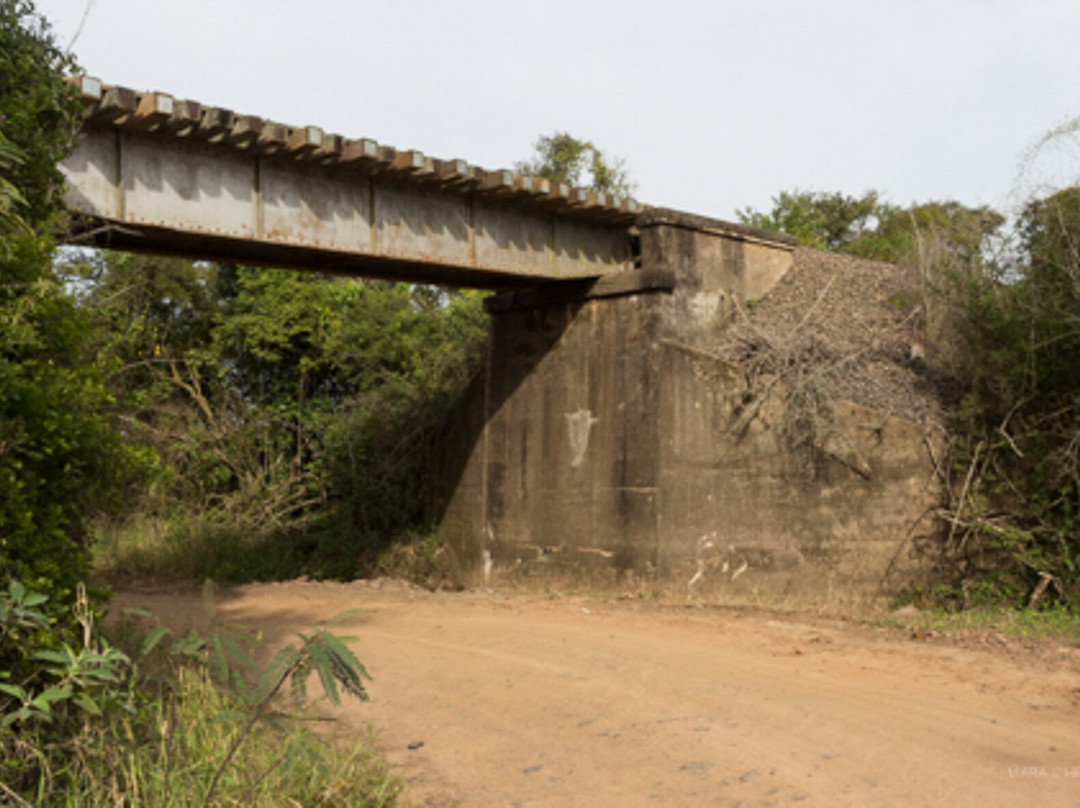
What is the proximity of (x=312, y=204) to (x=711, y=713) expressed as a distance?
7.43 m

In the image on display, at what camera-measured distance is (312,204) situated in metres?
11.8

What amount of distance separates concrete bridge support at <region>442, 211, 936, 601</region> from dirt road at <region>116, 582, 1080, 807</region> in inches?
71.8

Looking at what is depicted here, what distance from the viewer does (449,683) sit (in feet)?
25.1

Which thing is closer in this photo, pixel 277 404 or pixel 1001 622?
pixel 1001 622

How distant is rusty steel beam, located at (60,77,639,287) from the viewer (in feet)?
33.6

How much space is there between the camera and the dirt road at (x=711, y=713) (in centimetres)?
542

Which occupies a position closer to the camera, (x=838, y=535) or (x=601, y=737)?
(x=601, y=737)

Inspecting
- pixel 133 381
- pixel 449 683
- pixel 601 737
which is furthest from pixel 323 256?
pixel 133 381

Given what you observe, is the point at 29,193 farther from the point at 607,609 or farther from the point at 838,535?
the point at 838,535

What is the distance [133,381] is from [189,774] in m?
17.2

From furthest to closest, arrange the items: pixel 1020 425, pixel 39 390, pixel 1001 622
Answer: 1. pixel 1020 425
2. pixel 1001 622
3. pixel 39 390

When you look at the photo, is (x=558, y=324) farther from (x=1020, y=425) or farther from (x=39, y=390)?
(x=39, y=390)

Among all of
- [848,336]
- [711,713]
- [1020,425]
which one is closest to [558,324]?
[848,336]

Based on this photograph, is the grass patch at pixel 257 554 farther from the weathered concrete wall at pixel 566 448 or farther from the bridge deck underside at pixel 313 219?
the bridge deck underside at pixel 313 219
